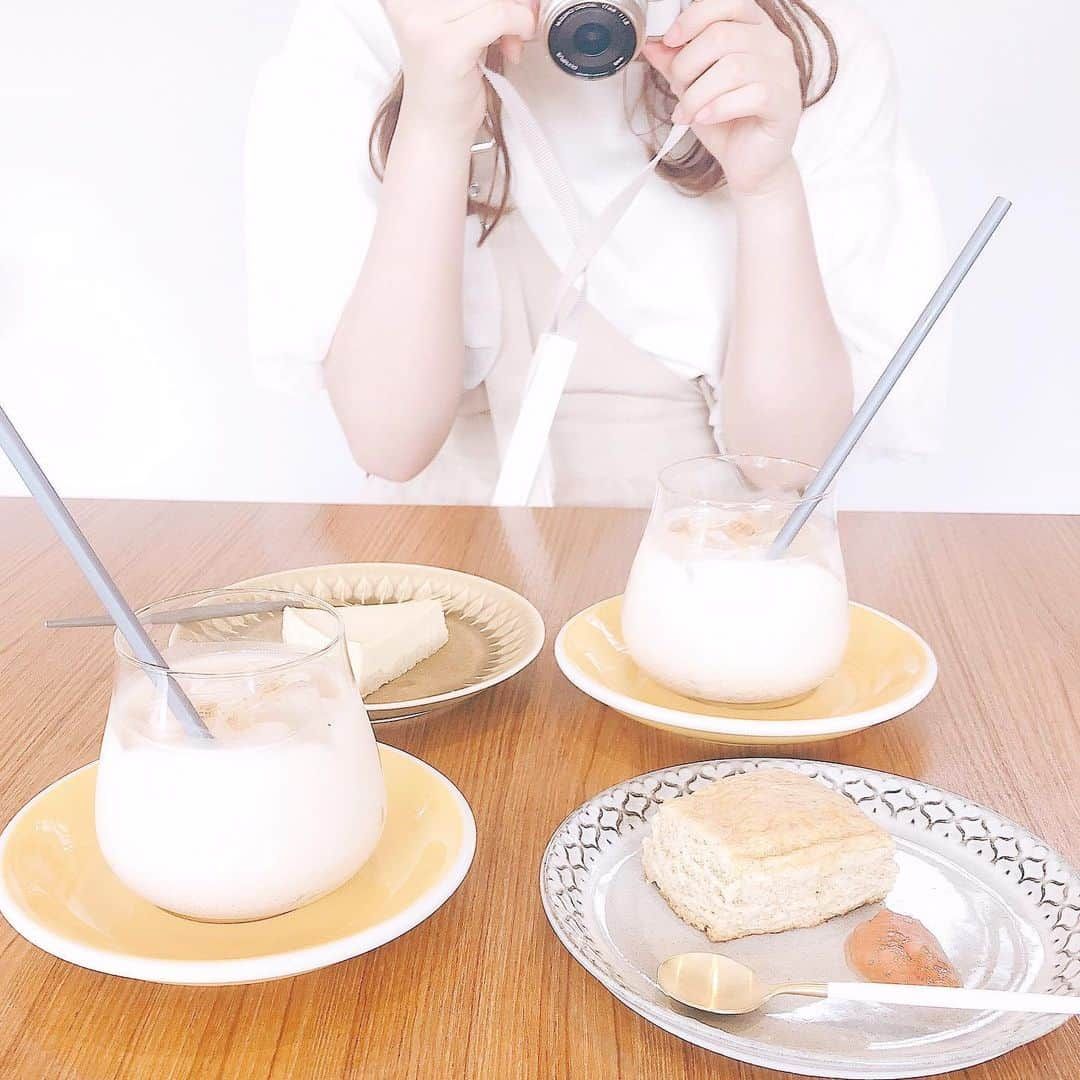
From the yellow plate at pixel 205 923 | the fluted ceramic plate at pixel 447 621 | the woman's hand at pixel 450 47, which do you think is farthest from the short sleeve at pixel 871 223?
the yellow plate at pixel 205 923

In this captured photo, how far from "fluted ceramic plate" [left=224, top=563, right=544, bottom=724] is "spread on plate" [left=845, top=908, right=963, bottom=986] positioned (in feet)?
0.81

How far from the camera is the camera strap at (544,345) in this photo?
42.1 inches

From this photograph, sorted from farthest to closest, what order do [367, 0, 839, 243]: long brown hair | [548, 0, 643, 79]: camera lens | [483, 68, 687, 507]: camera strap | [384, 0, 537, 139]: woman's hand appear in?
[367, 0, 839, 243]: long brown hair
[483, 68, 687, 507]: camera strap
[384, 0, 537, 139]: woman's hand
[548, 0, 643, 79]: camera lens

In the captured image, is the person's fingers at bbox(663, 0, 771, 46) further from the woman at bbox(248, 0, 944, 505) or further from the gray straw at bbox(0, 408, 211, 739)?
the gray straw at bbox(0, 408, 211, 739)

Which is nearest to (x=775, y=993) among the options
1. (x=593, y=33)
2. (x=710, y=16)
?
(x=593, y=33)

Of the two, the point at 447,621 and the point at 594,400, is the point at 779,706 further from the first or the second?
the point at 594,400

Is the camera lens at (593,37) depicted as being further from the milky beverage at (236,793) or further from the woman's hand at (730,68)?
the milky beverage at (236,793)

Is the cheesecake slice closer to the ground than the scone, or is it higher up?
closer to the ground

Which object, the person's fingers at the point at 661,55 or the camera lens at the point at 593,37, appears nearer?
the camera lens at the point at 593,37

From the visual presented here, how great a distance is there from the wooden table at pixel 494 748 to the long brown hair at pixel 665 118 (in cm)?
44

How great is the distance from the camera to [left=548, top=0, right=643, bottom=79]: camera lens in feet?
2.74

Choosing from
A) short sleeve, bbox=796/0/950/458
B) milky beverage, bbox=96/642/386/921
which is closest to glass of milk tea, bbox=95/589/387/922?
milky beverage, bbox=96/642/386/921

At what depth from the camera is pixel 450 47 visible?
979mm

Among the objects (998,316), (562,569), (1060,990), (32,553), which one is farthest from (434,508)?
(998,316)
